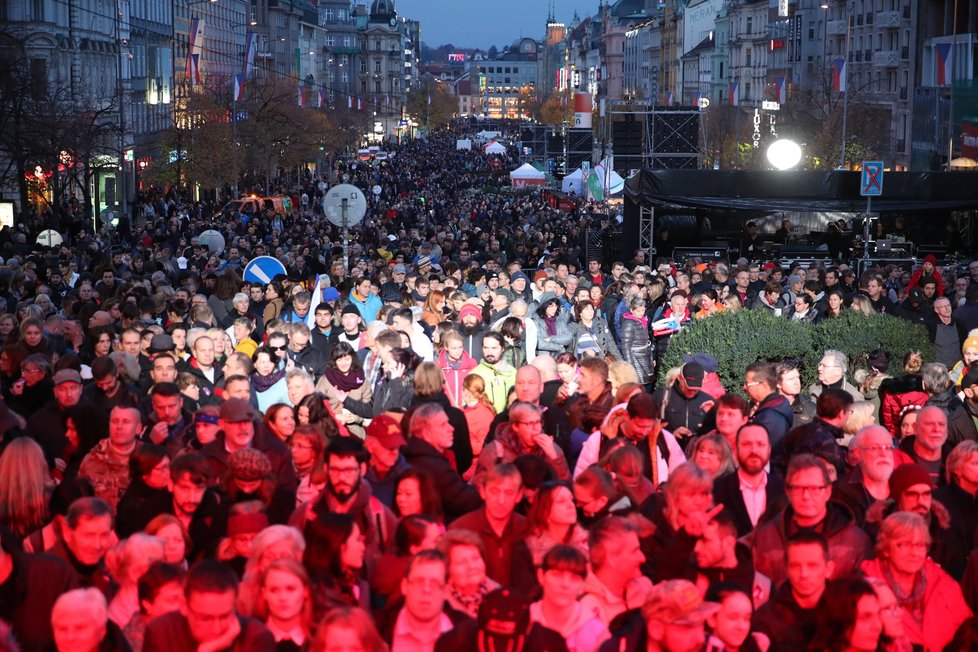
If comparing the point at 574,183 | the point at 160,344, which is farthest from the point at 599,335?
the point at 574,183

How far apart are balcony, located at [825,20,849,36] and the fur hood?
75.9m

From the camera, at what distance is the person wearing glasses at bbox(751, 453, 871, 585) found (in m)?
7.01

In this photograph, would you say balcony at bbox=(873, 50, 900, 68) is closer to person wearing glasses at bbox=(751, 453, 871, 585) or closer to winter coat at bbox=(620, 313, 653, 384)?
winter coat at bbox=(620, 313, 653, 384)

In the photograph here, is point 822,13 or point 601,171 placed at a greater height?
point 822,13

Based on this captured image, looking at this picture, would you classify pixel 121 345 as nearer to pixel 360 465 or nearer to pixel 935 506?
pixel 360 465

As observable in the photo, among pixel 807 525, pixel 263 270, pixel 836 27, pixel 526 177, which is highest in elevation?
pixel 836 27

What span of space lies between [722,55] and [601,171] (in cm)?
7447

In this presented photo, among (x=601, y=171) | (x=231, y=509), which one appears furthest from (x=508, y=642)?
(x=601, y=171)

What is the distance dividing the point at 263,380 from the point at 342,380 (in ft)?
1.81

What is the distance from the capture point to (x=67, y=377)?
32.9 feet

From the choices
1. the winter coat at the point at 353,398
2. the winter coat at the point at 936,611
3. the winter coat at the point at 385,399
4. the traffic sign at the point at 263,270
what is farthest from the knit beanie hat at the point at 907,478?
the traffic sign at the point at 263,270

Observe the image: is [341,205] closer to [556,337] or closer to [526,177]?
[556,337]

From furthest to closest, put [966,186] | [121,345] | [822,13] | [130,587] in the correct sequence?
[822,13] < [966,186] < [121,345] < [130,587]

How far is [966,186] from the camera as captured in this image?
29.1 metres
